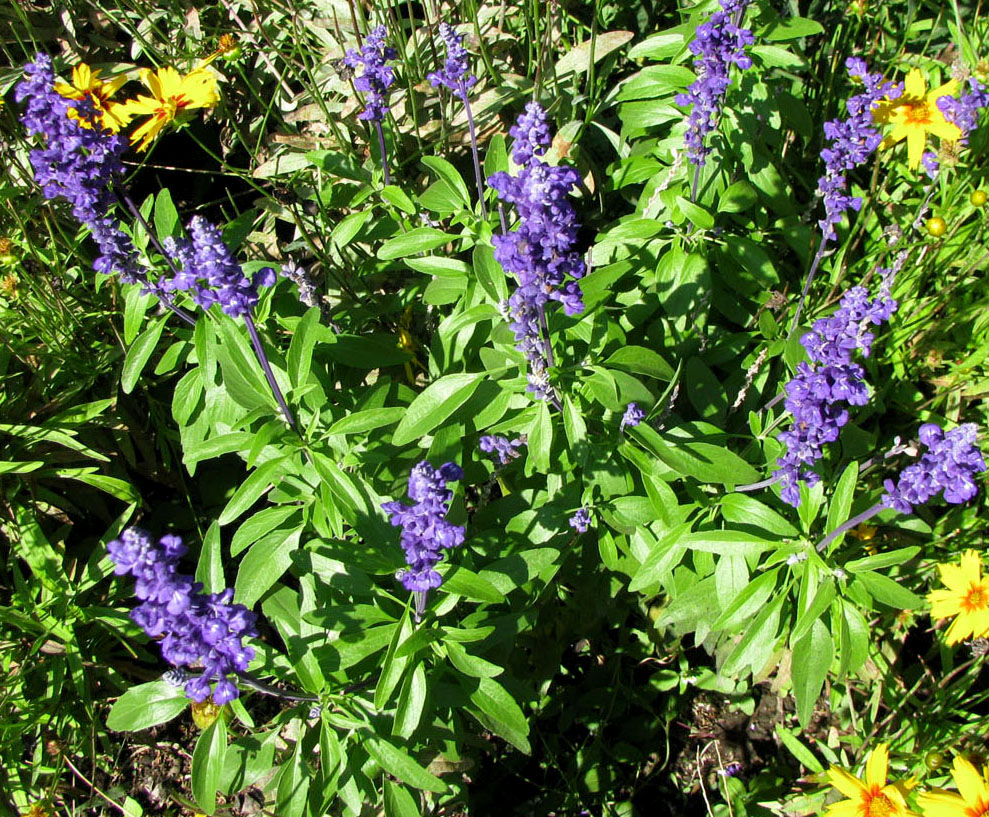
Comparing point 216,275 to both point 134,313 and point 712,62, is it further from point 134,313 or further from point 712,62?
→ point 712,62

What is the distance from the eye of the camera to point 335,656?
262 cm

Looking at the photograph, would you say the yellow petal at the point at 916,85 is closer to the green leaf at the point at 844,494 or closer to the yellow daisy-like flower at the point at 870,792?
the green leaf at the point at 844,494

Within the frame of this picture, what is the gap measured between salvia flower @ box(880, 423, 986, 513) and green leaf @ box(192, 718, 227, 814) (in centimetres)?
225

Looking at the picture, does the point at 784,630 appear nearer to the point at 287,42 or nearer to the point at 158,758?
the point at 158,758

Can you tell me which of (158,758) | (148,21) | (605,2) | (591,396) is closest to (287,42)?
(148,21)

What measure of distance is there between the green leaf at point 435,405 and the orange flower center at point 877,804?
206 cm

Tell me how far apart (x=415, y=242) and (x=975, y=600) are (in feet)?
8.43

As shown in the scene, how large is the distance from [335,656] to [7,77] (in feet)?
12.8

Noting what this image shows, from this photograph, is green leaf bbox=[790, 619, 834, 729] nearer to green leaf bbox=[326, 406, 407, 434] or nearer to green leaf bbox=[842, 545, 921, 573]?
green leaf bbox=[842, 545, 921, 573]

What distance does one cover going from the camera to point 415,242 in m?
3.20

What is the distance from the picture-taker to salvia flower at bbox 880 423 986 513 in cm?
221

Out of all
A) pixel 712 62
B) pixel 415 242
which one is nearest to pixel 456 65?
pixel 415 242

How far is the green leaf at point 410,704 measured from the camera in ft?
8.13

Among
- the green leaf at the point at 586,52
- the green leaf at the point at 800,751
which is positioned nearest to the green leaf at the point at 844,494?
the green leaf at the point at 800,751
